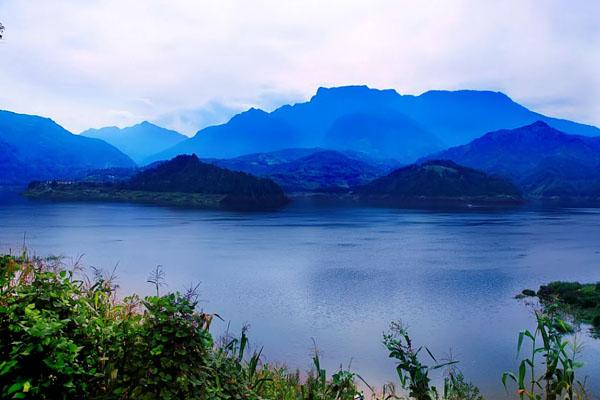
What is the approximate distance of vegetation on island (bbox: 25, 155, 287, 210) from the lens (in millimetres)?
170000

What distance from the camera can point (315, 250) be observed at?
65625mm

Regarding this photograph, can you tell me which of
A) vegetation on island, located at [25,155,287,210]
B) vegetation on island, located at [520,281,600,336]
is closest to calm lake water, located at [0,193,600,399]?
vegetation on island, located at [520,281,600,336]

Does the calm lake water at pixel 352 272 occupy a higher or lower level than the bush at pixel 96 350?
lower

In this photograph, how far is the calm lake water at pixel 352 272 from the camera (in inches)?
1074

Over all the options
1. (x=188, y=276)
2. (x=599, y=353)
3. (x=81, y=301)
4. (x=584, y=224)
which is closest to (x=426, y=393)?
(x=81, y=301)

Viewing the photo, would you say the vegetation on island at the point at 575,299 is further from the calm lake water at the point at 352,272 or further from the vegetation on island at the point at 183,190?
the vegetation on island at the point at 183,190

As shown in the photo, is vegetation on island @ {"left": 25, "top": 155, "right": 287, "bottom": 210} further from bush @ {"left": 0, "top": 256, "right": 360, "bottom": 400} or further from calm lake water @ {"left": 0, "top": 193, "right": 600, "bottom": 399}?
bush @ {"left": 0, "top": 256, "right": 360, "bottom": 400}

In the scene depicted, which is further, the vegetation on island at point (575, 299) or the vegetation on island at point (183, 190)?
the vegetation on island at point (183, 190)

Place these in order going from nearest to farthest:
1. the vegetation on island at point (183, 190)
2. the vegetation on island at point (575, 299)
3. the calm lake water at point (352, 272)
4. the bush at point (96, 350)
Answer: the bush at point (96, 350) → the calm lake water at point (352, 272) → the vegetation on island at point (575, 299) → the vegetation on island at point (183, 190)

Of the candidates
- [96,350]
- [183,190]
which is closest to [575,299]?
[96,350]

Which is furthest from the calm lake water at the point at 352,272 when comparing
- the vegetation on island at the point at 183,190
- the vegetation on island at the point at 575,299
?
the vegetation on island at the point at 183,190

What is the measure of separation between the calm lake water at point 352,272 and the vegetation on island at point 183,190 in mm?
64688

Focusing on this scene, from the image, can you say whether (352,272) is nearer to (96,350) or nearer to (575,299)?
(575,299)

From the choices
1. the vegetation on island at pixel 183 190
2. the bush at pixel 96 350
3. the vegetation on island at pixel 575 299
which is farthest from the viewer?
the vegetation on island at pixel 183 190
